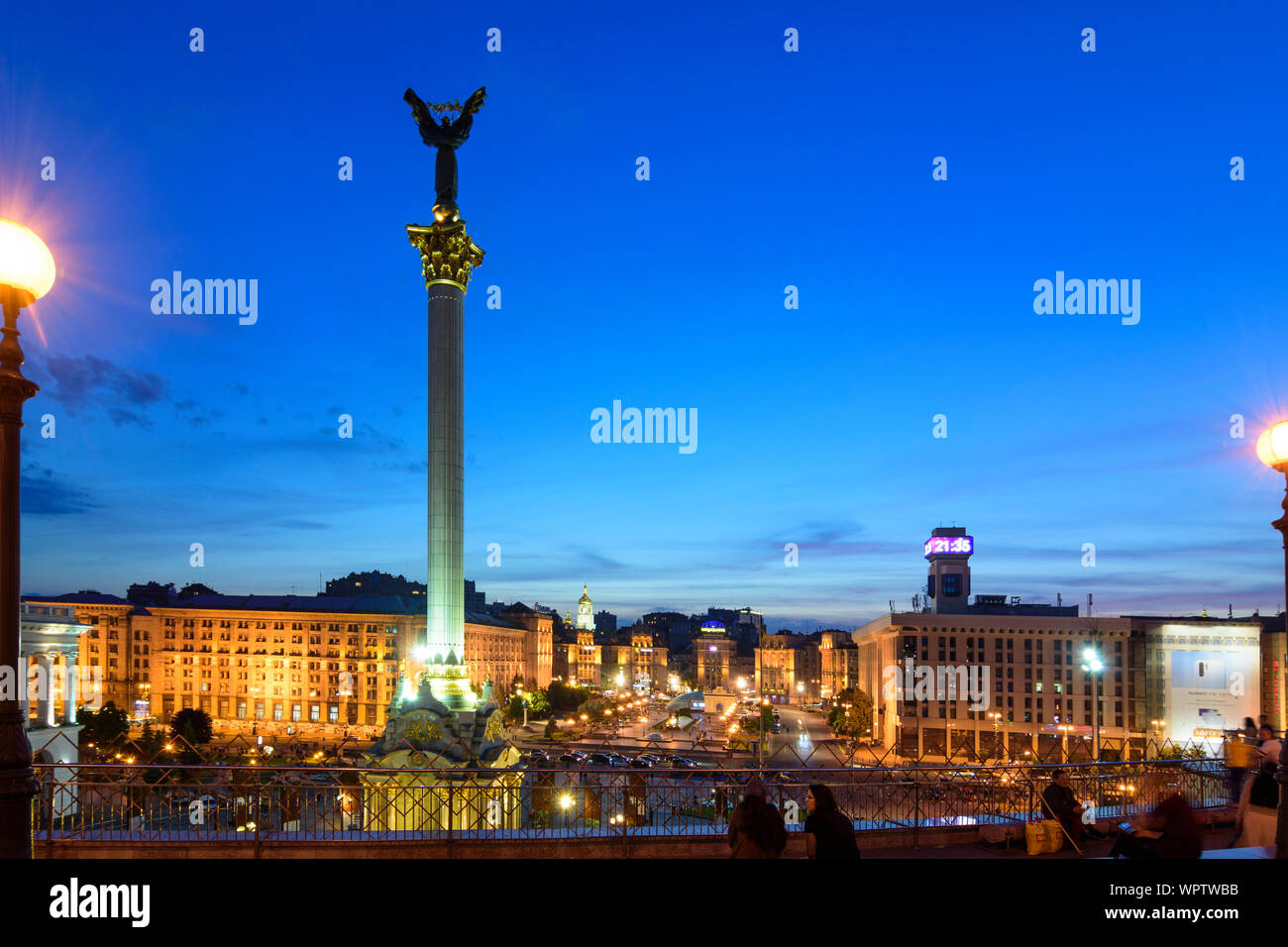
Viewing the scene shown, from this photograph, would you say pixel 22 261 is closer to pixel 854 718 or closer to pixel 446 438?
pixel 446 438

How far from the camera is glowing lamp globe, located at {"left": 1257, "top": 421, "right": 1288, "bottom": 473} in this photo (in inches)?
372

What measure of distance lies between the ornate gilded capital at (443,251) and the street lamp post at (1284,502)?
3704cm

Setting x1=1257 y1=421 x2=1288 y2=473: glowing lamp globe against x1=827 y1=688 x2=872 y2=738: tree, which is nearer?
x1=1257 y1=421 x2=1288 y2=473: glowing lamp globe

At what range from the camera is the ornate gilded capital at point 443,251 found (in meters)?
41.0

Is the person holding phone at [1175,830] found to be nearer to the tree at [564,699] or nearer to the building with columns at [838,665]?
the tree at [564,699]

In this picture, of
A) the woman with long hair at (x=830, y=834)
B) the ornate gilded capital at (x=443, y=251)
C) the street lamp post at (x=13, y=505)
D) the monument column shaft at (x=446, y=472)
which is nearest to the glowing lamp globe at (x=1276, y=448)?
the woman with long hair at (x=830, y=834)

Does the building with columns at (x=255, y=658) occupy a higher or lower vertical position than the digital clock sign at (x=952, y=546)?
Answer: lower

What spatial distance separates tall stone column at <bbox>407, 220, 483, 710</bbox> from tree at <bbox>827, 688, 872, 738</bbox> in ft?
192

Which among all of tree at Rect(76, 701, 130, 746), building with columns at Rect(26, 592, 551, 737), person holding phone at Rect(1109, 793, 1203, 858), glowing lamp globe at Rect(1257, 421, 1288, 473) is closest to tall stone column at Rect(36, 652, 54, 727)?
tree at Rect(76, 701, 130, 746)

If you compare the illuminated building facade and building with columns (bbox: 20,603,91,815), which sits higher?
building with columns (bbox: 20,603,91,815)

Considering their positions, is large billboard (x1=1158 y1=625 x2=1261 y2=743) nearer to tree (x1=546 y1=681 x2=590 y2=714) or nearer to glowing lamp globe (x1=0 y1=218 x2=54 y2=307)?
tree (x1=546 y1=681 x2=590 y2=714)
